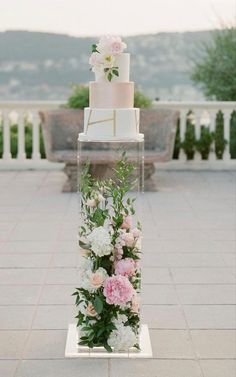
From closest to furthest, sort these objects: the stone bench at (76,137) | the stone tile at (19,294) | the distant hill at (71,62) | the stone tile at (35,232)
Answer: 1. the stone tile at (19,294)
2. the stone tile at (35,232)
3. the stone bench at (76,137)
4. the distant hill at (71,62)

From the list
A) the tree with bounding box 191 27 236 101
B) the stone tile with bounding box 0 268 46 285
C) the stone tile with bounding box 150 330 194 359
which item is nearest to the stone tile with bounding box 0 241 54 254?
the stone tile with bounding box 0 268 46 285

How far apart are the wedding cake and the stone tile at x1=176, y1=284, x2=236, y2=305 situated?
1.27 meters

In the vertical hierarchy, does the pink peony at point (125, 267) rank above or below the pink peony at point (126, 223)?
below

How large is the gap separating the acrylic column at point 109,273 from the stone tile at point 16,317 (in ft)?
1.67

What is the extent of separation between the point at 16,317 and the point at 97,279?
35.8 inches

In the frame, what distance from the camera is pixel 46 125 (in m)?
9.02

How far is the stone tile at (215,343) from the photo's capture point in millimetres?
3732

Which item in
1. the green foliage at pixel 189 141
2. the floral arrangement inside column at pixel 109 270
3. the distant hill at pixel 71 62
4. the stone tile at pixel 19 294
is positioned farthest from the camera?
the distant hill at pixel 71 62

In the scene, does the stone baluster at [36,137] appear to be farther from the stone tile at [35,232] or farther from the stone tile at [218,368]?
the stone tile at [218,368]

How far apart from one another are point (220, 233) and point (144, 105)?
3222mm

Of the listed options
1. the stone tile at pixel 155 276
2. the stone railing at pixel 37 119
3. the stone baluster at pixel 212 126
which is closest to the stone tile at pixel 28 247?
the stone tile at pixel 155 276

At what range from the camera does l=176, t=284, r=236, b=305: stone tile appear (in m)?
4.62

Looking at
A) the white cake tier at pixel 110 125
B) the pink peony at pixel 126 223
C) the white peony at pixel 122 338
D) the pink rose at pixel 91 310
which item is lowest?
the white peony at pixel 122 338

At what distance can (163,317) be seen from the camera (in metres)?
4.31
